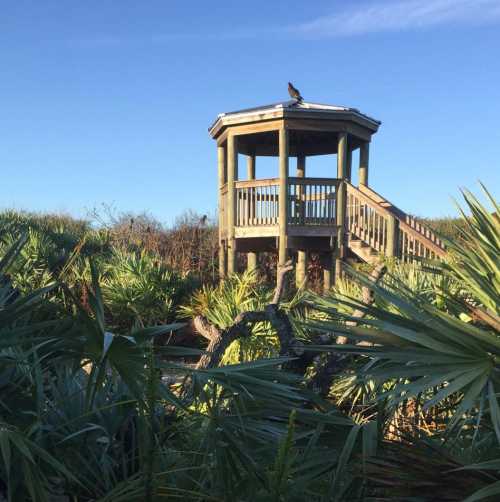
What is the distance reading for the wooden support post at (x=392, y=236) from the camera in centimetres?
1209

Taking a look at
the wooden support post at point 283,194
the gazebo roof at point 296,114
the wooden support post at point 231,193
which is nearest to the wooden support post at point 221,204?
the wooden support post at point 231,193

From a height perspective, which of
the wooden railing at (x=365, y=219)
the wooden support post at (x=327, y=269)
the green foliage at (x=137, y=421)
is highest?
the wooden railing at (x=365, y=219)

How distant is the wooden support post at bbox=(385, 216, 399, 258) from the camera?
1209cm

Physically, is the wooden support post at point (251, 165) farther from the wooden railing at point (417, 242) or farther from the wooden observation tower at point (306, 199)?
the wooden railing at point (417, 242)

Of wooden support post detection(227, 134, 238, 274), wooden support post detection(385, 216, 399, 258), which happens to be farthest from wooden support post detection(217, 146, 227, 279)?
wooden support post detection(385, 216, 399, 258)

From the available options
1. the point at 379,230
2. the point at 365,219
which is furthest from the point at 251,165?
the point at 379,230

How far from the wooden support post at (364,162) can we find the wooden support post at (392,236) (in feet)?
11.6

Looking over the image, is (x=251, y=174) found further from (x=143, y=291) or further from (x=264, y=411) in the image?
(x=264, y=411)

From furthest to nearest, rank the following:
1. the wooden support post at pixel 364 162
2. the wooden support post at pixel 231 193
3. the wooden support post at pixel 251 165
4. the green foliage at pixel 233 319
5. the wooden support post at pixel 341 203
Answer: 1. the wooden support post at pixel 251 165
2. the wooden support post at pixel 364 162
3. the wooden support post at pixel 231 193
4. the wooden support post at pixel 341 203
5. the green foliage at pixel 233 319

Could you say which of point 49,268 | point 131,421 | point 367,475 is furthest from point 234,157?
point 367,475

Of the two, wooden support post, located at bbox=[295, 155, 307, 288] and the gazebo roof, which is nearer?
the gazebo roof

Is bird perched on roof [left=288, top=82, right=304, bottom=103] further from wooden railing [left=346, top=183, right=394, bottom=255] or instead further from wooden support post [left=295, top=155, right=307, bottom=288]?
wooden railing [left=346, top=183, right=394, bottom=255]

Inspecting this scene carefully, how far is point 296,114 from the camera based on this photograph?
1398cm

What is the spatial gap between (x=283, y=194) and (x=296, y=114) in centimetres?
173
